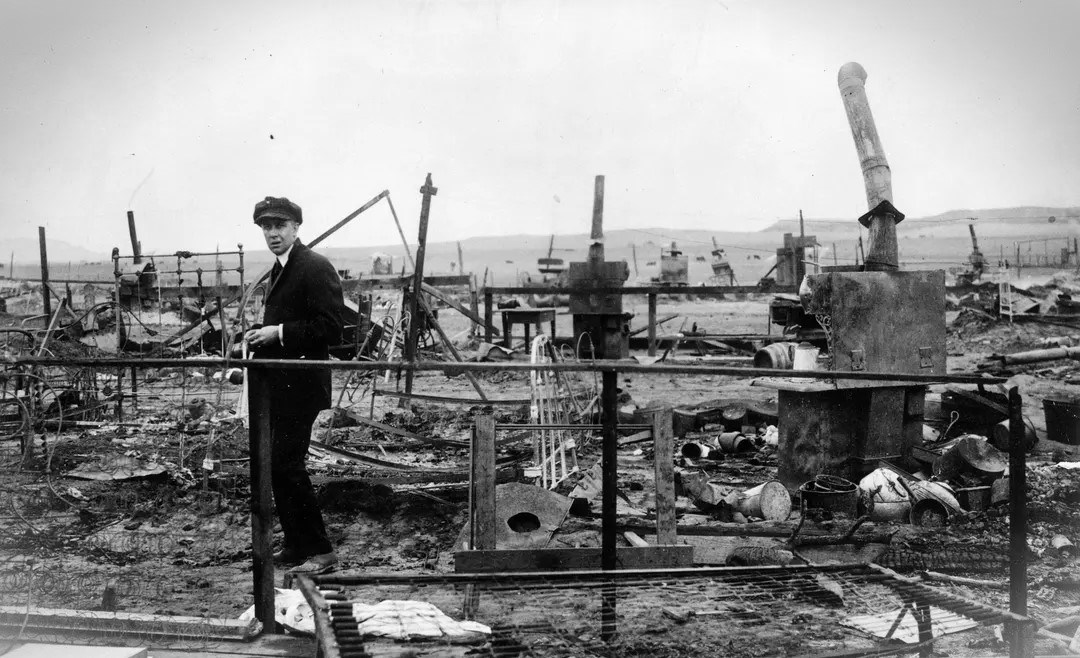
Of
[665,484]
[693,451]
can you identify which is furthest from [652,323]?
[665,484]

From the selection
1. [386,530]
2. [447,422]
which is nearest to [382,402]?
[447,422]

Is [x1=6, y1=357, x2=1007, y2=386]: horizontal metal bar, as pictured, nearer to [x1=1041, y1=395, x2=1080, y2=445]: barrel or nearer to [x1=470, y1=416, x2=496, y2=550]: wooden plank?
[x1=470, y1=416, x2=496, y2=550]: wooden plank

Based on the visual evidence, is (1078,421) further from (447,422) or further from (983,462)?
(447,422)

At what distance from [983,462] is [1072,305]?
17875 millimetres

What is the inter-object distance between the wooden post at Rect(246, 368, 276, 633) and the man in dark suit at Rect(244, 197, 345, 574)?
1346 mm

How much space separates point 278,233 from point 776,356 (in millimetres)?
10272

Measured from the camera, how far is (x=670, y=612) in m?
4.46

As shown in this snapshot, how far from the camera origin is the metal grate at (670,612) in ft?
11.2

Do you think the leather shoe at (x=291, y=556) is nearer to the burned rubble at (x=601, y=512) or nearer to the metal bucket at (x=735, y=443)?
the burned rubble at (x=601, y=512)

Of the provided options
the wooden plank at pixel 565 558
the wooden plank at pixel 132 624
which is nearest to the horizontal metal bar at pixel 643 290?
the wooden plank at pixel 565 558

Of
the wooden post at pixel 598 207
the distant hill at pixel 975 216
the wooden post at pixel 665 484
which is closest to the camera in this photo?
the wooden post at pixel 665 484

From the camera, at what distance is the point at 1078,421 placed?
385 inches

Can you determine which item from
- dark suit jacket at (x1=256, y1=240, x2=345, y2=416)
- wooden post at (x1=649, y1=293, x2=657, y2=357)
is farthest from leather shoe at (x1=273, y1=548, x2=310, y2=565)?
wooden post at (x1=649, y1=293, x2=657, y2=357)

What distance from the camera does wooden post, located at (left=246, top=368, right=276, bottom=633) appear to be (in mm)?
3574
